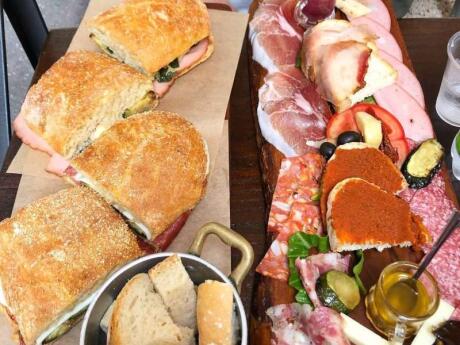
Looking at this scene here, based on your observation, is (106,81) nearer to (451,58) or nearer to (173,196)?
(173,196)

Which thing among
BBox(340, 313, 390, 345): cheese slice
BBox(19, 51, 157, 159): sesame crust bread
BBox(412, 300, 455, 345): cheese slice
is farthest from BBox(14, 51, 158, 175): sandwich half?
BBox(412, 300, 455, 345): cheese slice

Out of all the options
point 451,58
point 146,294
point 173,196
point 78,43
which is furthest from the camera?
point 78,43

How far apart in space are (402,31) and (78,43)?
1102 mm

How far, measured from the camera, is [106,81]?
155 centimetres

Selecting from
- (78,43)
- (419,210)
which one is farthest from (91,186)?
(419,210)

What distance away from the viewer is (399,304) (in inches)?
50.9

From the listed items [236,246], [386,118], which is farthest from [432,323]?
[386,118]

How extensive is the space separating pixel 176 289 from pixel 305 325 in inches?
13.4

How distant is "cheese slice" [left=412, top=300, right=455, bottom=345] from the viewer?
1271 millimetres

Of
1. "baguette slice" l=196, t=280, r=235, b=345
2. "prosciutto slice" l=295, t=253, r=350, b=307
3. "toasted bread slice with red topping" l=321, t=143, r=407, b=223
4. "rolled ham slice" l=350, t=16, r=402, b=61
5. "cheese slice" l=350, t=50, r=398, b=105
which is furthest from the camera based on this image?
"rolled ham slice" l=350, t=16, r=402, b=61

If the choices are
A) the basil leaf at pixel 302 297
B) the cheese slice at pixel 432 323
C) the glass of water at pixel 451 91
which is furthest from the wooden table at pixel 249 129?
the cheese slice at pixel 432 323

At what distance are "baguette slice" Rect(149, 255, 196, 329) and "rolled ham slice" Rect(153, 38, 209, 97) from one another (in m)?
0.69

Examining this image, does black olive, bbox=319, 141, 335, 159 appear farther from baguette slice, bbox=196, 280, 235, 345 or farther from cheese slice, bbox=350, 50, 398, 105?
baguette slice, bbox=196, 280, 235, 345

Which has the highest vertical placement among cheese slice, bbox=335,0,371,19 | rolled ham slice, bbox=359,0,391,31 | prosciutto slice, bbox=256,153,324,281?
cheese slice, bbox=335,0,371,19
